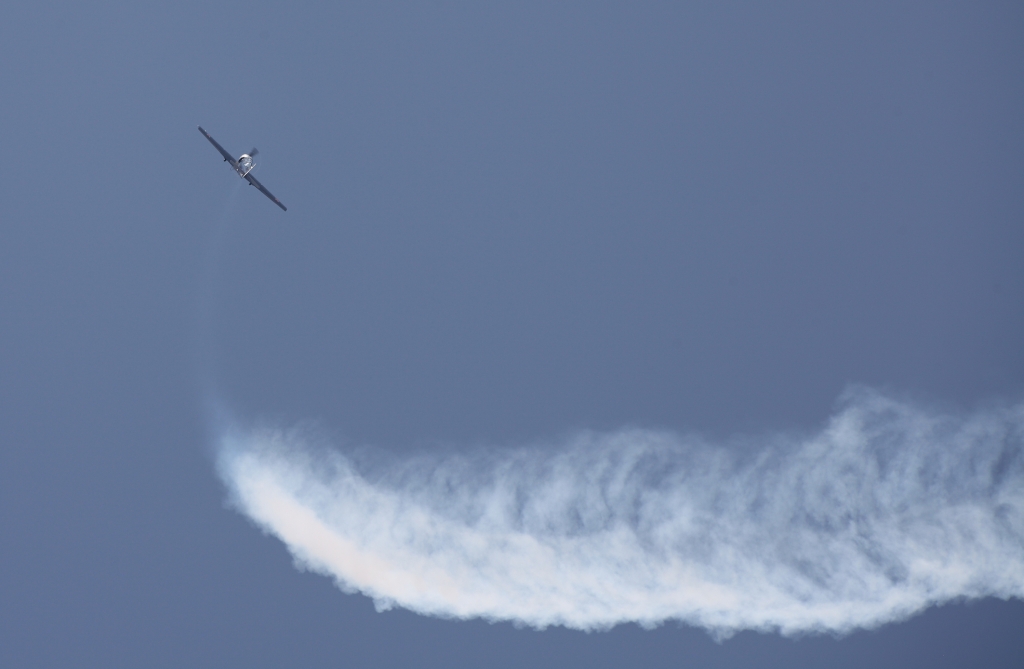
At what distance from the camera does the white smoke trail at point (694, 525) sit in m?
67.2

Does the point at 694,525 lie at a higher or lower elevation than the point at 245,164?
lower

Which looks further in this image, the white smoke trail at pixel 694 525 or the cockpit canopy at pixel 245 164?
the cockpit canopy at pixel 245 164

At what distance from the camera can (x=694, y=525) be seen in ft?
229

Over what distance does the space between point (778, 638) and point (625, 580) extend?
12.1m

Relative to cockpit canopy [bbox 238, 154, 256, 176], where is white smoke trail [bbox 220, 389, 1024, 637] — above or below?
below

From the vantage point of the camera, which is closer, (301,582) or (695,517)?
(695,517)

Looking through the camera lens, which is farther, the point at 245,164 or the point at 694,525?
the point at 245,164

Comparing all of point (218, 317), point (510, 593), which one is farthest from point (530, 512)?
point (218, 317)

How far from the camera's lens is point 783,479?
229 ft

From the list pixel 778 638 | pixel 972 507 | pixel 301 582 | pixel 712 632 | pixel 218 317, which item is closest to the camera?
pixel 972 507

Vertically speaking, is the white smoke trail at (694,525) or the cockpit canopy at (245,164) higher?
the cockpit canopy at (245,164)

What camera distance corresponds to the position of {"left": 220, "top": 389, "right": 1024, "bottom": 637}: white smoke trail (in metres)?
67.2

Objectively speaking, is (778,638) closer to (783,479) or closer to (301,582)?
(783,479)

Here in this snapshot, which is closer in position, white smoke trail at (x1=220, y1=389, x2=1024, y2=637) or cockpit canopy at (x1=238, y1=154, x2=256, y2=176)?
white smoke trail at (x1=220, y1=389, x2=1024, y2=637)
